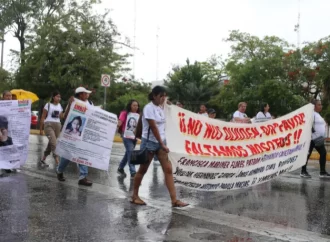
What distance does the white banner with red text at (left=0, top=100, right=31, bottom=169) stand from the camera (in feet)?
28.5

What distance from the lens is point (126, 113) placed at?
9703 mm

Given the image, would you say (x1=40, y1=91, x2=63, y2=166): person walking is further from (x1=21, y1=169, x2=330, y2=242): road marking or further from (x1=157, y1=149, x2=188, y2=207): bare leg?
(x1=157, y1=149, x2=188, y2=207): bare leg

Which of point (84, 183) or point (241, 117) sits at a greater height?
point (241, 117)

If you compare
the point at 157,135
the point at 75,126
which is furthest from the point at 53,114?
the point at 157,135

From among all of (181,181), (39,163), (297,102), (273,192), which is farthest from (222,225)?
(297,102)

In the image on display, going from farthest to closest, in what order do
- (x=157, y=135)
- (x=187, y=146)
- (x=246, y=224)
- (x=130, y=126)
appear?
(x=130, y=126) < (x=187, y=146) < (x=157, y=135) < (x=246, y=224)

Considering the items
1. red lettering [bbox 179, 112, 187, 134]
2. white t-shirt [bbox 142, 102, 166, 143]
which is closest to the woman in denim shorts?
white t-shirt [bbox 142, 102, 166, 143]

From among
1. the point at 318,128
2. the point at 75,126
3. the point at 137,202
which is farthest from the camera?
the point at 318,128

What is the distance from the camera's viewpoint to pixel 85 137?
26.6ft

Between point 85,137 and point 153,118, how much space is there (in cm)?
220

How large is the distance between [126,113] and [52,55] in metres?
21.3

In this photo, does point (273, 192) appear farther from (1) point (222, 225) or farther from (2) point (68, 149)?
(2) point (68, 149)

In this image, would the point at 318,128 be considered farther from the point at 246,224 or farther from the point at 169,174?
the point at 246,224

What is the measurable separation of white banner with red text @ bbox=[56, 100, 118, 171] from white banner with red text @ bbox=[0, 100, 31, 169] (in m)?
1.26
